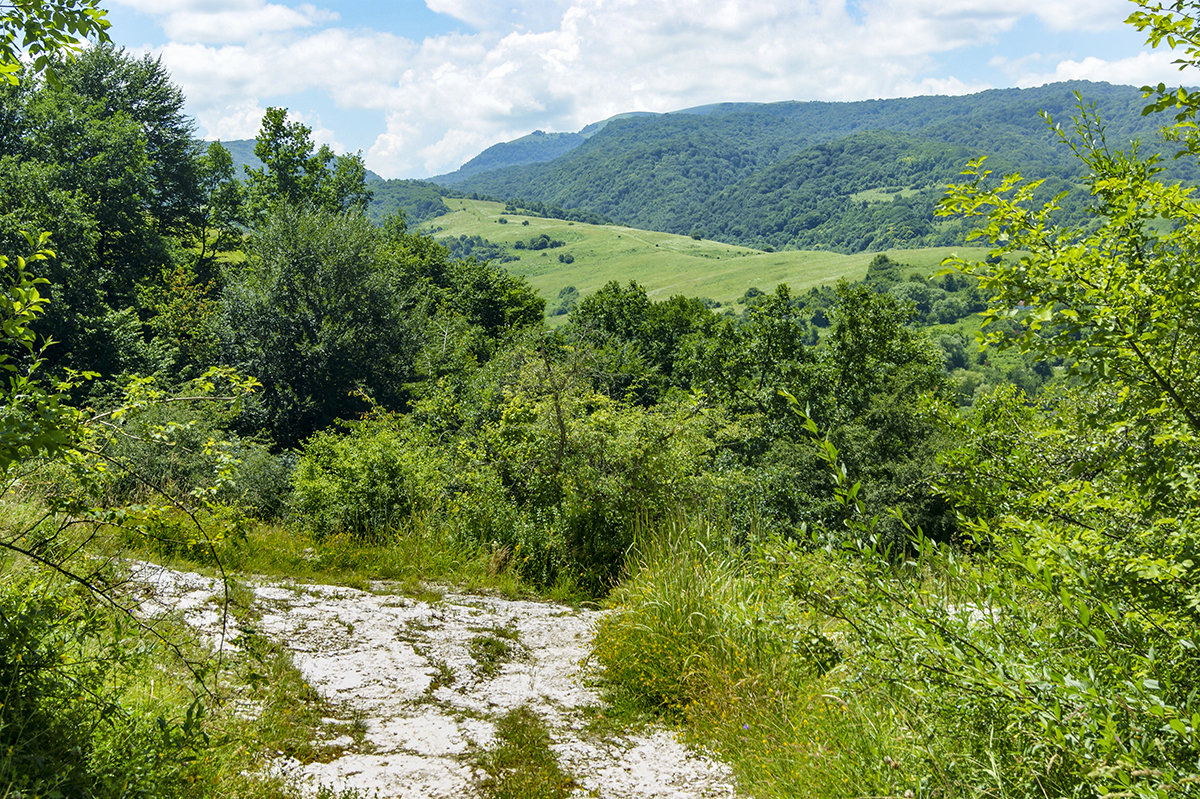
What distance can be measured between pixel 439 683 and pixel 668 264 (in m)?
167

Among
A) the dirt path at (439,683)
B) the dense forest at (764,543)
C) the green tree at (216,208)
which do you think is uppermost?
the green tree at (216,208)

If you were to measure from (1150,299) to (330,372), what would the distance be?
25383mm

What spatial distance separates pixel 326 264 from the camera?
25828 mm

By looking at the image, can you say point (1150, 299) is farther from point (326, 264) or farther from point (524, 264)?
point (524, 264)

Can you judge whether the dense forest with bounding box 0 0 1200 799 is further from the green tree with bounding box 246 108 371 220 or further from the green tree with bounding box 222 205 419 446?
the green tree with bounding box 246 108 371 220

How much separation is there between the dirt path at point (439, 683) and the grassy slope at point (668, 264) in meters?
118

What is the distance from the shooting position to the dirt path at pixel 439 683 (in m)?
3.52

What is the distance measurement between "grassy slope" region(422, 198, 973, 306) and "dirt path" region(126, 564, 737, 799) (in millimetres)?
118380

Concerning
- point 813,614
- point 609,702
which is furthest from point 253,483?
point 813,614

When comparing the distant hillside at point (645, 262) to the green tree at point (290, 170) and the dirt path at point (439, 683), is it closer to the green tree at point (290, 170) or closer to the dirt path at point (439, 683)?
the green tree at point (290, 170)

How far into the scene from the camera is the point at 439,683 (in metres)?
4.70

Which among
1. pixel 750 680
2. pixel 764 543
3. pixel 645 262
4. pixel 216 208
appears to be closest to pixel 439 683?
pixel 750 680

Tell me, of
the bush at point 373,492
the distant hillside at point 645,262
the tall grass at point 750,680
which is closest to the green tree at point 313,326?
the bush at point 373,492

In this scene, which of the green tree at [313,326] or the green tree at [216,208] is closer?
the green tree at [313,326]
